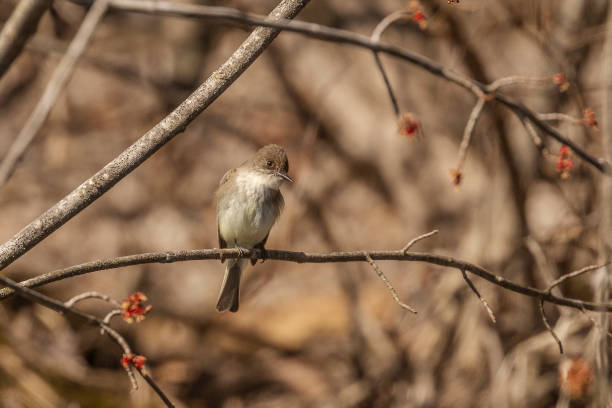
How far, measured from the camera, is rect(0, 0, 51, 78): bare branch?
2.15 metres

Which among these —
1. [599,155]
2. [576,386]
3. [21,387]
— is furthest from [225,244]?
[599,155]

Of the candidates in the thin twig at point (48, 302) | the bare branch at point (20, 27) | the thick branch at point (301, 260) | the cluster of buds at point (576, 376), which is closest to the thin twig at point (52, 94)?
the thin twig at point (48, 302)

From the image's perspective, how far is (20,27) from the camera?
2182 mm

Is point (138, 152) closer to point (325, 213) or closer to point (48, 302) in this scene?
point (48, 302)

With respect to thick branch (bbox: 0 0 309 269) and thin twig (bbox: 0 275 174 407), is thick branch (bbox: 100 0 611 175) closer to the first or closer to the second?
thick branch (bbox: 0 0 309 269)

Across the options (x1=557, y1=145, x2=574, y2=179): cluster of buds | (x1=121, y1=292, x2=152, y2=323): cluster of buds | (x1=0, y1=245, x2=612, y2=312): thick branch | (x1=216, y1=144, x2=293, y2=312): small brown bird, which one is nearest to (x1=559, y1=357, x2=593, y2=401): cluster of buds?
(x1=0, y1=245, x2=612, y2=312): thick branch

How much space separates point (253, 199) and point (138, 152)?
1.64 metres

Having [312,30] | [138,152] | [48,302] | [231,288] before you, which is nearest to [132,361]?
[48,302]

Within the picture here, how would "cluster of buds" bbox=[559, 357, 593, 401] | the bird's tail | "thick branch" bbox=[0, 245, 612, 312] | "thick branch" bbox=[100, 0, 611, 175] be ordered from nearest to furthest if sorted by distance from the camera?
"thick branch" bbox=[100, 0, 611, 175]
"thick branch" bbox=[0, 245, 612, 312]
"cluster of buds" bbox=[559, 357, 593, 401]
the bird's tail

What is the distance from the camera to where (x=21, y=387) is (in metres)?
5.27

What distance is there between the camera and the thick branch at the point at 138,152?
2586mm

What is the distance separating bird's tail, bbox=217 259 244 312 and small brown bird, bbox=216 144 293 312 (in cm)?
39

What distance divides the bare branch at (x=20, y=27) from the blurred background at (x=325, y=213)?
193 centimetres

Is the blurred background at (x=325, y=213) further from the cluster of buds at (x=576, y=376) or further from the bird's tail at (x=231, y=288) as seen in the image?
the bird's tail at (x=231, y=288)
